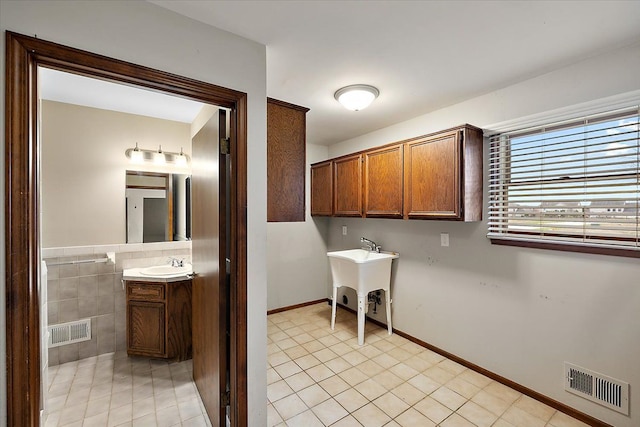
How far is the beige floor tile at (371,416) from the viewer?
183cm

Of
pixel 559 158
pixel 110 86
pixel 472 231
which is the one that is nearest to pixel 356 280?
pixel 472 231

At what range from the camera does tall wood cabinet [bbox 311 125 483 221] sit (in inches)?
87.7

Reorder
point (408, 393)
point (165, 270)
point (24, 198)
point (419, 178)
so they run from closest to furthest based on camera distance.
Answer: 1. point (24, 198)
2. point (408, 393)
3. point (419, 178)
4. point (165, 270)

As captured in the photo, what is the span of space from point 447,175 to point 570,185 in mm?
776

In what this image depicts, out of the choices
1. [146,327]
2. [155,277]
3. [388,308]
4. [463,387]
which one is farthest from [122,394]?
[463,387]

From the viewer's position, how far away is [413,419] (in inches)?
73.5

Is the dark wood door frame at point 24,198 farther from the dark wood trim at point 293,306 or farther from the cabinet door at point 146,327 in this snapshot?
the dark wood trim at point 293,306

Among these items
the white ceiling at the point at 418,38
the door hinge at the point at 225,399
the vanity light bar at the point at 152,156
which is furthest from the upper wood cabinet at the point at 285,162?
the vanity light bar at the point at 152,156

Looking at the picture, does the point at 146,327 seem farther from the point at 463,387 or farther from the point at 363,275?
the point at 463,387

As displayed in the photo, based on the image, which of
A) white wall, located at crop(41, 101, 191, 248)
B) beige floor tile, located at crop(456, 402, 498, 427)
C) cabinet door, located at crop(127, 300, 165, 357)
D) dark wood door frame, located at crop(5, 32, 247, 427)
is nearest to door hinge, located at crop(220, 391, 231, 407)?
dark wood door frame, located at crop(5, 32, 247, 427)

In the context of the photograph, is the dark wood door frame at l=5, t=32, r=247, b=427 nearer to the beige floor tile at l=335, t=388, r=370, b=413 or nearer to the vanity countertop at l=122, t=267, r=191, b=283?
the vanity countertop at l=122, t=267, r=191, b=283

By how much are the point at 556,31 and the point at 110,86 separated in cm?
296

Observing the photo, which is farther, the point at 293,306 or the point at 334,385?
the point at 293,306

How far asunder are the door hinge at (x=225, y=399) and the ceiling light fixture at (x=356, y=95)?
2.20m
